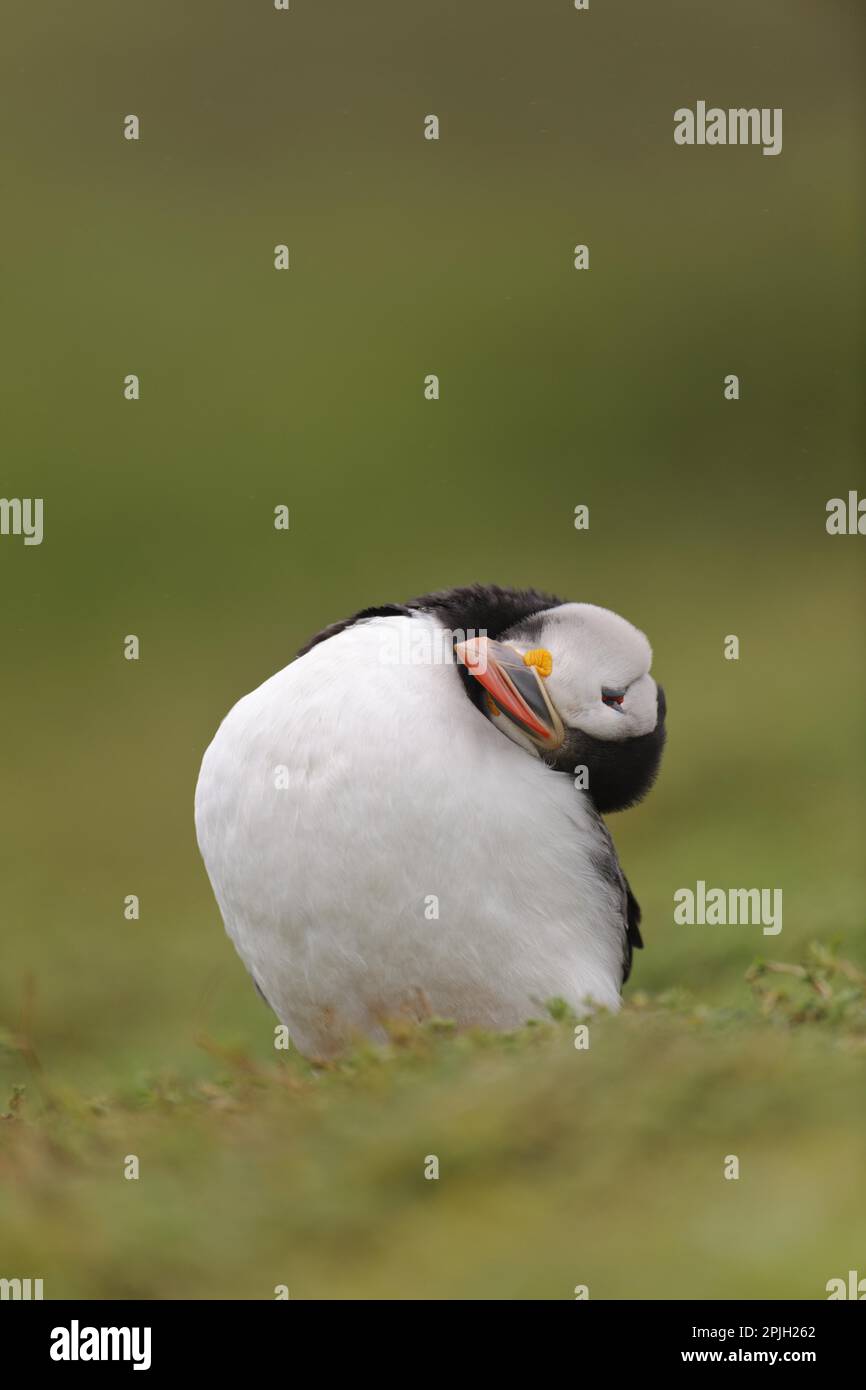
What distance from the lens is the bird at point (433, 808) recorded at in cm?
745

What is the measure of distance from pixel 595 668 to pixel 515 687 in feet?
1.08

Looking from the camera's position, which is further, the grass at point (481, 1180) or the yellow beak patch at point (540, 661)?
the yellow beak patch at point (540, 661)

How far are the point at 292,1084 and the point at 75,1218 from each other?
1.09 meters

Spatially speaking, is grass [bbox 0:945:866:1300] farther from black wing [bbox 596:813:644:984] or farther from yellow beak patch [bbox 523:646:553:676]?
black wing [bbox 596:813:644:984]

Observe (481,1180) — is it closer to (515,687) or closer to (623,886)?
(515,687)

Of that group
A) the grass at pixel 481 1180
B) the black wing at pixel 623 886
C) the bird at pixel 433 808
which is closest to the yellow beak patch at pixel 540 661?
the bird at pixel 433 808

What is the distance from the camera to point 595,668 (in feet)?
25.1

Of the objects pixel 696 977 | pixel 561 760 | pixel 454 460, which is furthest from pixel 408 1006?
pixel 454 460

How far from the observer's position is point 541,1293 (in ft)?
17.0

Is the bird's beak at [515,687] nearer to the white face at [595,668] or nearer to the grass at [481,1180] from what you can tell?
the white face at [595,668]

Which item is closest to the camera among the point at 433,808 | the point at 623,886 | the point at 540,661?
the point at 433,808

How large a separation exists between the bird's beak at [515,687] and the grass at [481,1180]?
4.43 feet

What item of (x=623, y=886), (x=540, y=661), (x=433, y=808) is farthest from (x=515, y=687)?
(x=623, y=886)

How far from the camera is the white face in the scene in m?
7.64
